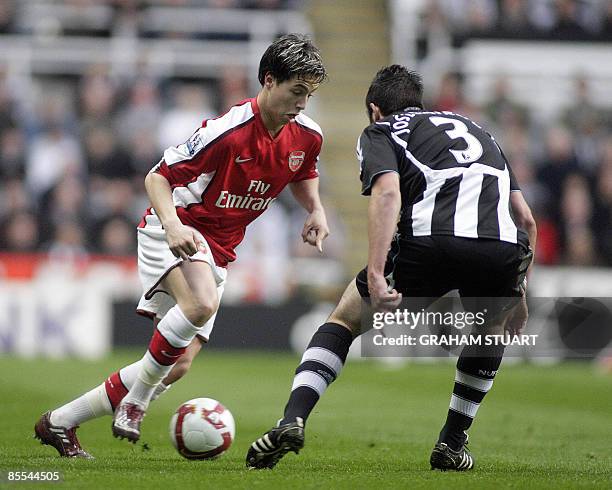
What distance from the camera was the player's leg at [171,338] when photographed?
612 cm

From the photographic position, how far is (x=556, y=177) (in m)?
18.2

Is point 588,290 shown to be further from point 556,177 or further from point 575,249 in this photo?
point 556,177

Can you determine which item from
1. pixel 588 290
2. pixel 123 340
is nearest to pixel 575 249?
pixel 588 290

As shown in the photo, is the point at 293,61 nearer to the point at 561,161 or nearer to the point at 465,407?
the point at 465,407

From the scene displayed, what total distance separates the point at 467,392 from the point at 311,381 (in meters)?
0.89

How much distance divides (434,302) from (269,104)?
133 centimetres

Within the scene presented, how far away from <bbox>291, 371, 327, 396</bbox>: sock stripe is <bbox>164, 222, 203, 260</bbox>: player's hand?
81 cm

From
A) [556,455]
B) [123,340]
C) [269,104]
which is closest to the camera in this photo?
[269,104]

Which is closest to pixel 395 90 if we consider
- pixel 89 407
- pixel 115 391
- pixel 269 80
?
pixel 269 80

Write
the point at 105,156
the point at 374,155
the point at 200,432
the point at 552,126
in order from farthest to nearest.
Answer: the point at 552,126 → the point at 105,156 → the point at 200,432 → the point at 374,155

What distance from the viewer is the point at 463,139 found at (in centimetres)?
595

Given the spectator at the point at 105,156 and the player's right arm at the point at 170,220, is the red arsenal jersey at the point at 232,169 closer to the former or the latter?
the player's right arm at the point at 170,220

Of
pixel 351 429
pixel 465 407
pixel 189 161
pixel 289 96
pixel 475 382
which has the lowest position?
pixel 351 429

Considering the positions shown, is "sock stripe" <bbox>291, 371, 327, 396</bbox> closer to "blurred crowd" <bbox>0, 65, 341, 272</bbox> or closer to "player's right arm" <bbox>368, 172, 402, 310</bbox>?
"player's right arm" <bbox>368, 172, 402, 310</bbox>
